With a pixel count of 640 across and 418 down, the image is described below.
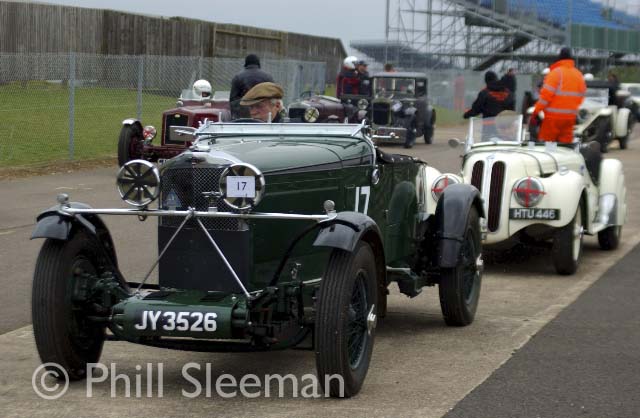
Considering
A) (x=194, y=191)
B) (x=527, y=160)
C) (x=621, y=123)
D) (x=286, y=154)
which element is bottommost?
(x=621, y=123)

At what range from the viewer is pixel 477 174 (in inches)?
396

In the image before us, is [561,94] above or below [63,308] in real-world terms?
above

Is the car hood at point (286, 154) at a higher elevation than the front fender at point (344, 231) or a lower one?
higher

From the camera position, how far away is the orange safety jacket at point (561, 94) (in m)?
12.4

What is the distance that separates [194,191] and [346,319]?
1.04 metres

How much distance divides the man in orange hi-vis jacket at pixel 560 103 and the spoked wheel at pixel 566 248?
280 centimetres

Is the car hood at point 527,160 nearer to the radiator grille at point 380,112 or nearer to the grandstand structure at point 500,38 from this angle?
the radiator grille at point 380,112

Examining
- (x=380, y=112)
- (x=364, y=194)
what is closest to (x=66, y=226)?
(x=364, y=194)

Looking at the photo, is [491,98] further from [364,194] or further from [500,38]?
[500,38]

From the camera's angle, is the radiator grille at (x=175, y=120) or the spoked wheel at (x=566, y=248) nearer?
the spoked wheel at (x=566, y=248)

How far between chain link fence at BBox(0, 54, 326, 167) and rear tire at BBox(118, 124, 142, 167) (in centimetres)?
204

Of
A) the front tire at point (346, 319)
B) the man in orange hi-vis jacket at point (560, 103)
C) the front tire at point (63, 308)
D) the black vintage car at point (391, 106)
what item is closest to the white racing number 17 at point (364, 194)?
the front tire at point (346, 319)

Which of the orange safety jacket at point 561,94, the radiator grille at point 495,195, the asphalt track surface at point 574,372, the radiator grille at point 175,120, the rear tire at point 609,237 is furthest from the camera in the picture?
the radiator grille at point 175,120

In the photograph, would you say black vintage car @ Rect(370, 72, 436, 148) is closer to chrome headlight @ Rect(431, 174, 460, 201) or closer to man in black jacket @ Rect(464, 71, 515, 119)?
man in black jacket @ Rect(464, 71, 515, 119)
